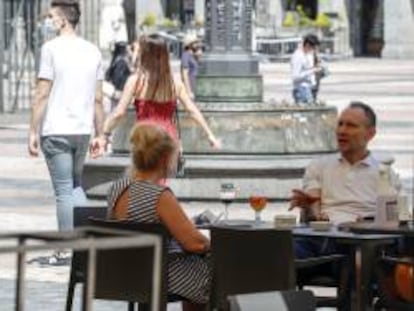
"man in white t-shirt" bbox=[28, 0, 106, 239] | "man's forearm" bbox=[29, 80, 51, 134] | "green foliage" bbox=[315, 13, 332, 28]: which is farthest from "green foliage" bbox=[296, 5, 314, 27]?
"man's forearm" bbox=[29, 80, 51, 134]

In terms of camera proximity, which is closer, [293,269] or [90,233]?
[90,233]

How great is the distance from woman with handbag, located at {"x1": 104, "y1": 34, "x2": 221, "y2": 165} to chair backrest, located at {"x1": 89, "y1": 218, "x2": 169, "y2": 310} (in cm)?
394

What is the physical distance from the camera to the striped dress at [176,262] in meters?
8.36

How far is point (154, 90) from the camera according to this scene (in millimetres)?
12656

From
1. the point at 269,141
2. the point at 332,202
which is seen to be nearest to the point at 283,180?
the point at 269,141

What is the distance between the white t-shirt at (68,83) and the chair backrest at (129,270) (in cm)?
390

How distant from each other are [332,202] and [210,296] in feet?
4.64

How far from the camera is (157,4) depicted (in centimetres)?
7169

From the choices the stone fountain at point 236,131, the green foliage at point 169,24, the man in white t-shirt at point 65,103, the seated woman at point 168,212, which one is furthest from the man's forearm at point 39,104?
the green foliage at point 169,24

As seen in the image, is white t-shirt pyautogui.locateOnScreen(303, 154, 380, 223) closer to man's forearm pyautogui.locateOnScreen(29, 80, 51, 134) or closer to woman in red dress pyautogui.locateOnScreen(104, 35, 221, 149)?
woman in red dress pyautogui.locateOnScreen(104, 35, 221, 149)

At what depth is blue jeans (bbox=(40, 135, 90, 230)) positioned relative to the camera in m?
12.2

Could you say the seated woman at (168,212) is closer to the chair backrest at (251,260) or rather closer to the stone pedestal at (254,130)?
the chair backrest at (251,260)

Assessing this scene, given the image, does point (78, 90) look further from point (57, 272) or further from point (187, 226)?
point (187, 226)

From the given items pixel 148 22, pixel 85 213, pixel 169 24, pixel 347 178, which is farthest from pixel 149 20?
pixel 85 213
